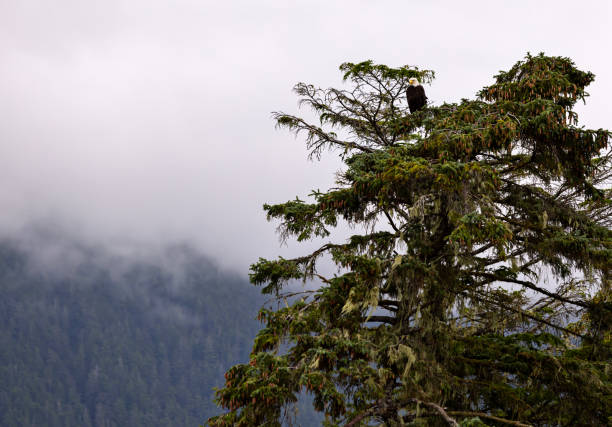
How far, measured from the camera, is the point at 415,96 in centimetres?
941

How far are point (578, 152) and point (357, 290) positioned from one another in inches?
150

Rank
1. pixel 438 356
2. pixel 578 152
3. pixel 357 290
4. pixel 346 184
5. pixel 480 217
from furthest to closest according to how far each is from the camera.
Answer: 1. pixel 346 184
2. pixel 438 356
3. pixel 578 152
4. pixel 357 290
5. pixel 480 217

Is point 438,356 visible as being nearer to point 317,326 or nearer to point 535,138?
point 317,326

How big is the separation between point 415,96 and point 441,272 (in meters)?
3.48

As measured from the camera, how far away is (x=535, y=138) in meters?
7.65

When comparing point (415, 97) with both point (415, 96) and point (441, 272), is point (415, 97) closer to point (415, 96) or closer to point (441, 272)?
point (415, 96)

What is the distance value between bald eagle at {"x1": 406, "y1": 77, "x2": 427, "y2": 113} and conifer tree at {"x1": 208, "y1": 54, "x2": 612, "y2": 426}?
223 mm

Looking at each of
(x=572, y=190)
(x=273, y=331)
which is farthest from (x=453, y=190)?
(x=572, y=190)

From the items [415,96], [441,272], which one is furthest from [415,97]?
[441,272]

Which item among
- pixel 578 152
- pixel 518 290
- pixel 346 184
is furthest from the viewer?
pixel 518 290

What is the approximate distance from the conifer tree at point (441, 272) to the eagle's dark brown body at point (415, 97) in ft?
0.72

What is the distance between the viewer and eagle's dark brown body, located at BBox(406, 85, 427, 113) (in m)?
9.30

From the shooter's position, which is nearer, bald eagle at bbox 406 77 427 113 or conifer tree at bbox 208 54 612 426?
conifer tree at bbox 208 54 612 426

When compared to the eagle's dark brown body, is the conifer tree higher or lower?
lower
